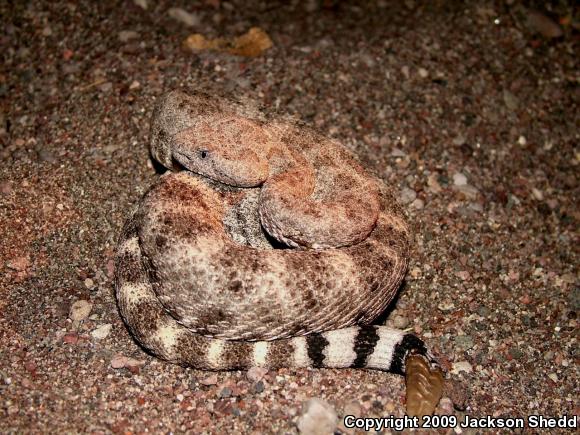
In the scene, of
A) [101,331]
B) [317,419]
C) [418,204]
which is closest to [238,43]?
[418,204]

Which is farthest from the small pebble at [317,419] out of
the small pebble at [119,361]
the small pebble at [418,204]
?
the small pebble at [418,204]

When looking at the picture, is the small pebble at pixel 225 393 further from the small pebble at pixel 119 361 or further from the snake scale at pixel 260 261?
the small pebble at pixel 119 361

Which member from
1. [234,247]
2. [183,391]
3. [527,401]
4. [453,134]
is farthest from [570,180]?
[183,391]

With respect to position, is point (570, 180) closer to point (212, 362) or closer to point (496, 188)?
point (496, 188)

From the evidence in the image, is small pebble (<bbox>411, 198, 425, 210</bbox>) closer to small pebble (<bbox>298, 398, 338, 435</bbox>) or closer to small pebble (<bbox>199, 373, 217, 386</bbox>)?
small pebble (<bbox>298, 398, 338, 435</bbox>)

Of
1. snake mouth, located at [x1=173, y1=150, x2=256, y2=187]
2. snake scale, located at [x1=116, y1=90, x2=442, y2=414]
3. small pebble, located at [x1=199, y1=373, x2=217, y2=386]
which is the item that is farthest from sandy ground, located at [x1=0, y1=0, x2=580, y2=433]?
snake mouth, located at [x1=173, y1=150, x2=256, y2=187]

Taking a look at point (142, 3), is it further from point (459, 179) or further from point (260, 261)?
point (260, 261)

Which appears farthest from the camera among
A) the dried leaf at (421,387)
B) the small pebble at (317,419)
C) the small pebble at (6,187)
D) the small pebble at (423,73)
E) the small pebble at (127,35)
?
the small pebble at (423,73)

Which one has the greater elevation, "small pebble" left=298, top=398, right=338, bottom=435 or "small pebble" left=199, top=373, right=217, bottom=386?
"small pebble" left=298, top=398, right=338, bottom=435
